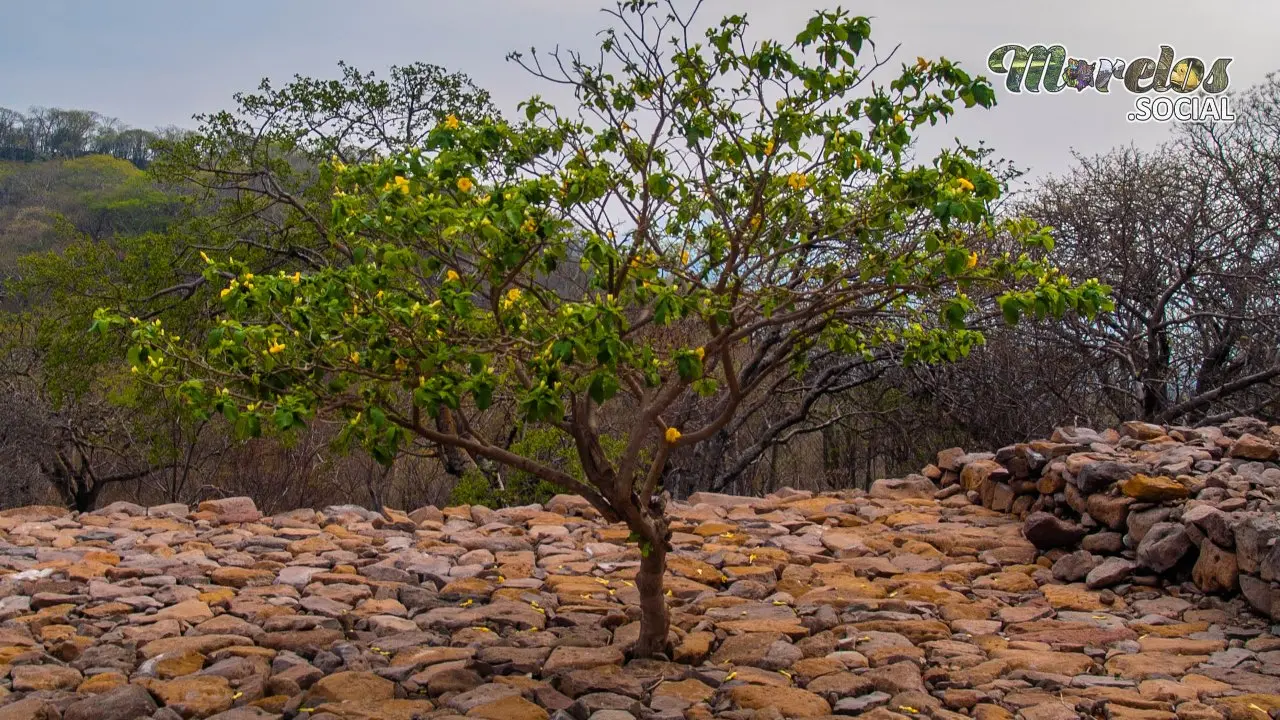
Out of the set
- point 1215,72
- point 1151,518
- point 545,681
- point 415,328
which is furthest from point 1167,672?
point 1215,72

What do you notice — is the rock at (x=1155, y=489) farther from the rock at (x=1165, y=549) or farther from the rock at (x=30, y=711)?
the rock at (x=30, y=711)

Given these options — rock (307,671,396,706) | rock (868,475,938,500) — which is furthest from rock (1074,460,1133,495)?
rock (307,671,396,706)

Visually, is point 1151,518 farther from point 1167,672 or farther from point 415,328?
point 415,328

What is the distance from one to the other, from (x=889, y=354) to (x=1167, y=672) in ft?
18.1

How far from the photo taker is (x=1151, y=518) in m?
6.05

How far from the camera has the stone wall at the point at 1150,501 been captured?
5383 millimetres

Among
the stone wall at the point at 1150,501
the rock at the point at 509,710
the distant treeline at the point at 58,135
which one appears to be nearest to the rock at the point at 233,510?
the rock at the point at 509,710

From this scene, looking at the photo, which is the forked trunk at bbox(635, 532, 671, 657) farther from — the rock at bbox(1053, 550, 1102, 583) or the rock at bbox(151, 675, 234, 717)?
the rock at bbox(1053, 550, 1102, 583)

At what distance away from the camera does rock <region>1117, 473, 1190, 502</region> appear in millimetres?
6152

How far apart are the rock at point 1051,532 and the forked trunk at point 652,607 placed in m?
2.80

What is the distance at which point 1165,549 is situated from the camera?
18.7ft

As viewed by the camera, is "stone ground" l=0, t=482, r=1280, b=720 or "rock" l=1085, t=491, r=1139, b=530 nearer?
"stone ground" l=0, t=482, r=1280, b=720

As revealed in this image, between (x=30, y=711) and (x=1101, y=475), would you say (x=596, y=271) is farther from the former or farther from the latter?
(x=1101, y=475)

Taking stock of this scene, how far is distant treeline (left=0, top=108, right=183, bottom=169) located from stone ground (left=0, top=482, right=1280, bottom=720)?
22.5m
